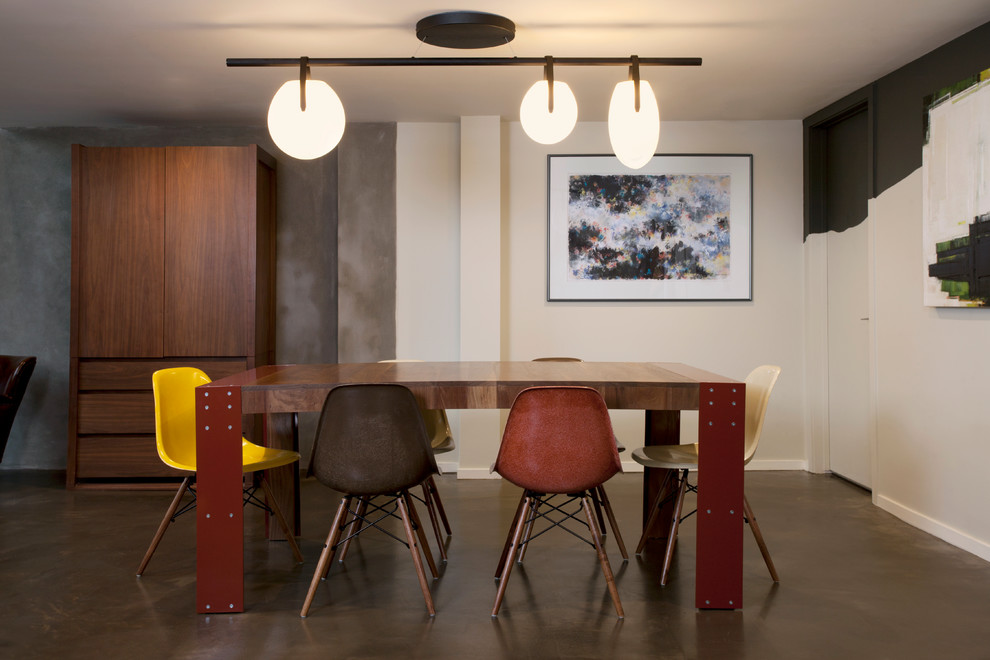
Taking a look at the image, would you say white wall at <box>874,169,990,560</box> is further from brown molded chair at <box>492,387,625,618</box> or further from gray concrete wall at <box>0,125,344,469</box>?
gray concrete wall at <box>0,125,344,469</box>

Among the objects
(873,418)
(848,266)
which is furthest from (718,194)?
(873,418)

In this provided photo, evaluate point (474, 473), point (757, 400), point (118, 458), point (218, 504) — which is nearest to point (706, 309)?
point (474, 473)

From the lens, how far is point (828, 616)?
289 centimetres

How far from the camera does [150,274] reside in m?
5.24

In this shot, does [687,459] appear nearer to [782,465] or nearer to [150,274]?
[782,465]

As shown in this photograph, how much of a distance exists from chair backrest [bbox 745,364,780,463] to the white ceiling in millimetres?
1663

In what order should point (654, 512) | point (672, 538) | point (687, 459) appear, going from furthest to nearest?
point (654, 512) → point (687, 459) → point (672, 538)

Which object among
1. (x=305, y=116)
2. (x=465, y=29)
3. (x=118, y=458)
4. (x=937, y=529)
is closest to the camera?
(x=305, y=116)

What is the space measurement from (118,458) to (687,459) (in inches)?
150

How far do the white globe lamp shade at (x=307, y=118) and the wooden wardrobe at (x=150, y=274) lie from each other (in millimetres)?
2304

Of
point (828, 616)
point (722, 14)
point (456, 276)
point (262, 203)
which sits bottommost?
point (828, 616)

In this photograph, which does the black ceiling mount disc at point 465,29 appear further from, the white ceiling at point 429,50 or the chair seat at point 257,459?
the chair seat at point 257,459

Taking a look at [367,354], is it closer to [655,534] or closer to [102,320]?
[102,320]

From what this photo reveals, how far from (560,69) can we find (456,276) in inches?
70.3
